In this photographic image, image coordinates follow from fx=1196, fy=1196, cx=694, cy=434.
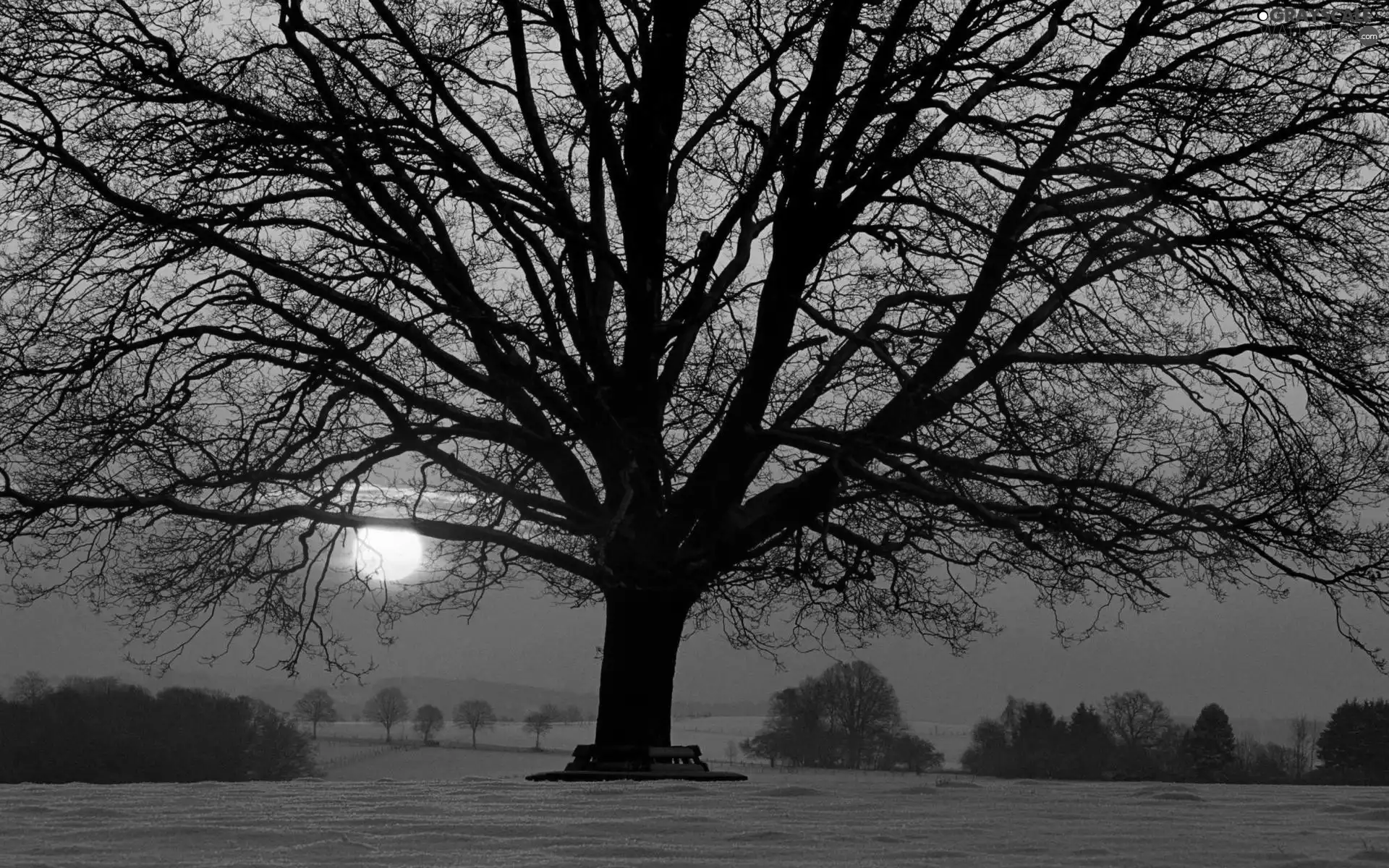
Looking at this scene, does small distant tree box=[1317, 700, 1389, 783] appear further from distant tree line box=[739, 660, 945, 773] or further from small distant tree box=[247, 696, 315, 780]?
small distant tree box=[247, 696, 315, 780]

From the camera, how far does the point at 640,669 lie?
32.9ft

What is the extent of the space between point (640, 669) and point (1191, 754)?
5.90 m

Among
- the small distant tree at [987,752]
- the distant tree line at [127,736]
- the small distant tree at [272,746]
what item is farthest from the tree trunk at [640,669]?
the small distant tree at [272,746]

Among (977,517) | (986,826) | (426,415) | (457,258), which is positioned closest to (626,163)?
(457,258)

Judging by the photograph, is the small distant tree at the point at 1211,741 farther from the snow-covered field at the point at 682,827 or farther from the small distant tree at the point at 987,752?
the snow-covered field at the point at 682,827

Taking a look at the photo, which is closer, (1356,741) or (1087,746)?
(1356,741)

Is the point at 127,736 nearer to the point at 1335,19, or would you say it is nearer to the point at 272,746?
the point at 272,746

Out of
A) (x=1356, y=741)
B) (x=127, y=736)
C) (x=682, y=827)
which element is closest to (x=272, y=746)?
(x=127, y=736)

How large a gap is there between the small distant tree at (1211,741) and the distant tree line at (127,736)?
1002cm

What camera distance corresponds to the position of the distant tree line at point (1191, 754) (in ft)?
26.1

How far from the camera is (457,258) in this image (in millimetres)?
10078

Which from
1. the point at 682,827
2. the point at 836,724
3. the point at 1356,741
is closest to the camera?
the point at 682,827

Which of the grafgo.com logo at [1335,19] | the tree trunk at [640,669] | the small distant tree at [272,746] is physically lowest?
the small distant tree at [272,746]

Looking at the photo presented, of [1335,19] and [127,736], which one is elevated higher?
[1335,19]
